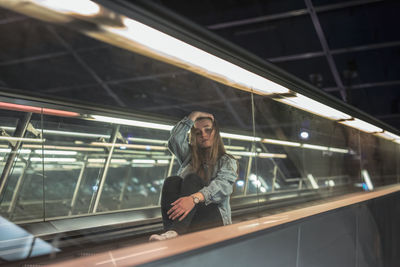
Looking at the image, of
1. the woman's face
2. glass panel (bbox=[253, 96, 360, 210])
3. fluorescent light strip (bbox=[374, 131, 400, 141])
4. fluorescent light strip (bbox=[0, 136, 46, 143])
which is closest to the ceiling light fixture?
fluorescent light strip (bbox=[0, 136, 46, 143])

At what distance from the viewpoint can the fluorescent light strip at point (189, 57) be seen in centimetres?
147

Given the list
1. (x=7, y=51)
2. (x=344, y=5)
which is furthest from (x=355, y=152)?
(x=7, y=51)

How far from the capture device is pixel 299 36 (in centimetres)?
870

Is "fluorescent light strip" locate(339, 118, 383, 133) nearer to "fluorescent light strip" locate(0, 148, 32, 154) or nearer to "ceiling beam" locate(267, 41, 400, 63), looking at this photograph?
"ceiling beam" locate(267, 41, 400, 63)

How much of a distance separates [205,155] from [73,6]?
3.79 ft

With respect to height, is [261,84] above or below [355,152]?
above

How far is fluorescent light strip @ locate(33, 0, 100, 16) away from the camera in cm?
121

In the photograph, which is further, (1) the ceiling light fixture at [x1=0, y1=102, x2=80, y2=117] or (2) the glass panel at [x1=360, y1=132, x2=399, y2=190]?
(2) the glass panel at [x1=360, y1=132, x2=399, y2=190]

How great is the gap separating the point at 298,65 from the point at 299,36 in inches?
63.3

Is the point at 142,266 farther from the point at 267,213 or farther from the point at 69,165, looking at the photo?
the point at 69,165

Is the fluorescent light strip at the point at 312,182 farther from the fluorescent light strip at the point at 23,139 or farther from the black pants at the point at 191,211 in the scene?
the fluorescent light strip at the point at 23,139

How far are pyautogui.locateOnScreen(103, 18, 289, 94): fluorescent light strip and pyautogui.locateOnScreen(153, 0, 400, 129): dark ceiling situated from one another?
509cm

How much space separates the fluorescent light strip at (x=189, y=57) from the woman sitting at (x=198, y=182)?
0.31 m

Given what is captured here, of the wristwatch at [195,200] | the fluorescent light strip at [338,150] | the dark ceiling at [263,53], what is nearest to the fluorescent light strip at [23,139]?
the dark ceiling at [263,53]
